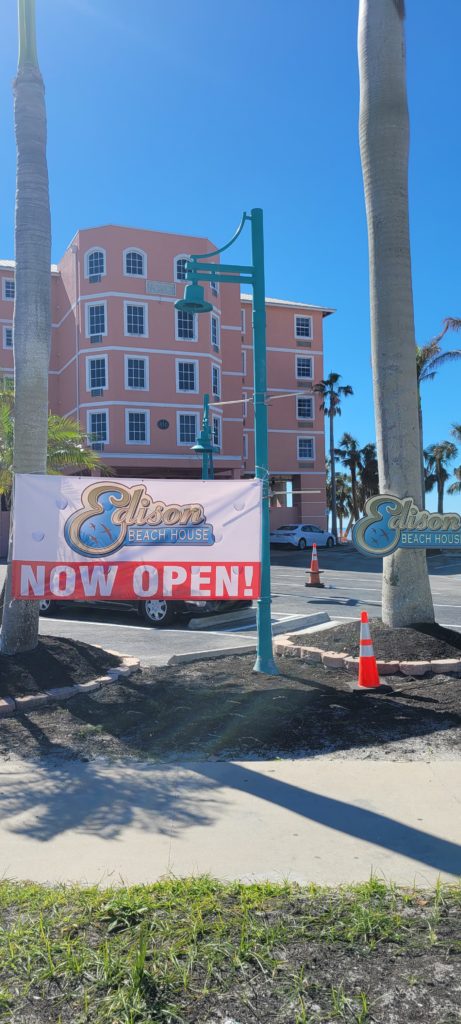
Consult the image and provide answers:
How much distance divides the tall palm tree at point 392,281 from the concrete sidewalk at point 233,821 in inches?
137

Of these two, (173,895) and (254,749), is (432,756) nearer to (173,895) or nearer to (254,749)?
(254,749)

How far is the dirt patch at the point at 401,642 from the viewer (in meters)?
7.98

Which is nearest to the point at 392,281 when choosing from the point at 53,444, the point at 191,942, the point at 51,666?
the point at 51,666

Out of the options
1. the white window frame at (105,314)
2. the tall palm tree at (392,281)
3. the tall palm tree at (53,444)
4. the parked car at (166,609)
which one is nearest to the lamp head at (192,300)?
the tall palm tree at (392,281)

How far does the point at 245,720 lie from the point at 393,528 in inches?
120

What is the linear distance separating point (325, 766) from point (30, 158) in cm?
709

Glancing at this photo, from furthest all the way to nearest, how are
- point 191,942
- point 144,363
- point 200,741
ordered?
point 144,363
point 200,741
point 191,942

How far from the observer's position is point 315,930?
317cm

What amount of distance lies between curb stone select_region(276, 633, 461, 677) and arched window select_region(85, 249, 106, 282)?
106 feet

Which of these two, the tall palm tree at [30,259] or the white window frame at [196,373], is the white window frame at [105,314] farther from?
the tall palm tree at [30,259]

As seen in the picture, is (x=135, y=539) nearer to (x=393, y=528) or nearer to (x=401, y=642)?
(x=393, y=528)

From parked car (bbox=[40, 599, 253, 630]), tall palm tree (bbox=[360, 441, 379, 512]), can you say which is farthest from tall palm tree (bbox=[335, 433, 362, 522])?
parked car (bbox=[40, 599, 253, 630])

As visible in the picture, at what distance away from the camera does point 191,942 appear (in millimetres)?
3111

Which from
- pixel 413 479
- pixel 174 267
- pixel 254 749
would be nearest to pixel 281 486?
pixel 174 267
